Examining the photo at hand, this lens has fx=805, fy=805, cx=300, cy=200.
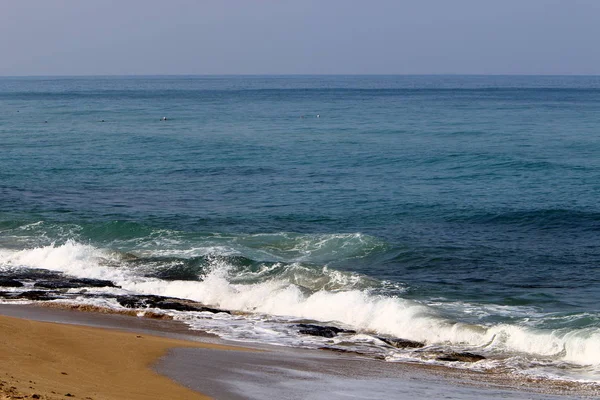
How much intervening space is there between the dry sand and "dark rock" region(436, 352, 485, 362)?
4.42 meters

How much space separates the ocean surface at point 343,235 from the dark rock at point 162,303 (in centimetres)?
43

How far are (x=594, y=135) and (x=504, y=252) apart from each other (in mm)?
33013

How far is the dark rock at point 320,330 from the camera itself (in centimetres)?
1770

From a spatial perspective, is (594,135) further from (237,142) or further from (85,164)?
(85,164)

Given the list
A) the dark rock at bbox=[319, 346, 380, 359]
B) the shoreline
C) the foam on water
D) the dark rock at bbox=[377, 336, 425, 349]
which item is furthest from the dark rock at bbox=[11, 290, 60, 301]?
the dark rock at bbox=[377, 336, 425, 349]

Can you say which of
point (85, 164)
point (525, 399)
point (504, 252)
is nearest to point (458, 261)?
point (504, 252)

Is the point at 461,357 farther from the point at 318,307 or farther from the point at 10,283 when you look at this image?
the point at 10,283

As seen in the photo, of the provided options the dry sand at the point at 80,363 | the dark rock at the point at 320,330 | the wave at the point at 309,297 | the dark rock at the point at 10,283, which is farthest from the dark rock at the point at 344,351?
the dark rock at the point at 10,283

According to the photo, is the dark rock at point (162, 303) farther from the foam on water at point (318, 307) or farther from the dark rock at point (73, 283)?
the dark rock at point (73, 283)

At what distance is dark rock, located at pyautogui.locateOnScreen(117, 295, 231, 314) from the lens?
19.9 meters

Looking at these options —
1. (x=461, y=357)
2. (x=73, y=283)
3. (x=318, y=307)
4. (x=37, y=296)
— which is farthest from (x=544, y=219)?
(x=37, y=296)

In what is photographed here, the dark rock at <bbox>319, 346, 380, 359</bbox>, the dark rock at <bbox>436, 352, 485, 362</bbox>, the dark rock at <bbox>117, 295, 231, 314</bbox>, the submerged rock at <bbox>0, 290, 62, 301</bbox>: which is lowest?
the submerged rock at <bbox>0, 290, 62, 301</bbox>

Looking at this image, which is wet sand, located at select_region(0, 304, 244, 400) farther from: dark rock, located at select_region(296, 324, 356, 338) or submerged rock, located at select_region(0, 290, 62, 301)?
submerged rock, located at select_region(0, 290, 62, 301)

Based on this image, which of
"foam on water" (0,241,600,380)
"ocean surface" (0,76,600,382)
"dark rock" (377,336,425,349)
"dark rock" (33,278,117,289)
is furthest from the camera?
"dark rock" (33,278,117,289)
